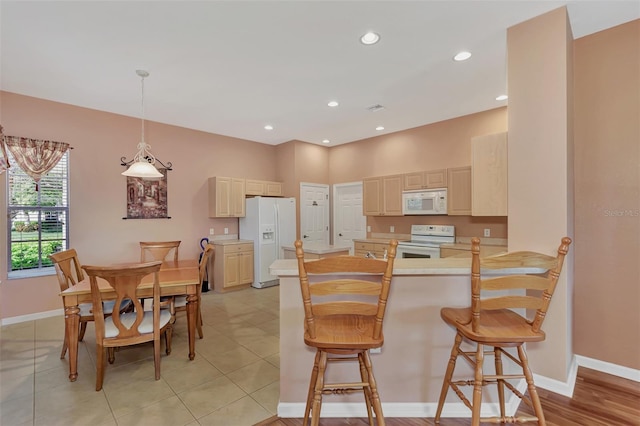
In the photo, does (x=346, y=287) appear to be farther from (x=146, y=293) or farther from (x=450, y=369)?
(x=146, y=293)

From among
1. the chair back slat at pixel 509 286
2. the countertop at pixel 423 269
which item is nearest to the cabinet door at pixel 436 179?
the countertop at pixel 423 269

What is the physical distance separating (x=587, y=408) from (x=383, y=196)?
3843mm

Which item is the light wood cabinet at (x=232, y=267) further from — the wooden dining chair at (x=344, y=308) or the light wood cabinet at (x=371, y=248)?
the wooden dining chair at (x=344, y=308)

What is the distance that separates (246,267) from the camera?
5410mm

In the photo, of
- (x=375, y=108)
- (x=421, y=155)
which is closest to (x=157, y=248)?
(x=375, y=108)

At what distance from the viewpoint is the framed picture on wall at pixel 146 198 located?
4.63m

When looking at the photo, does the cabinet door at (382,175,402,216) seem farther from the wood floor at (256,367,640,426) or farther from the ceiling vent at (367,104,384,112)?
the wood floor at (256,367,640,426)

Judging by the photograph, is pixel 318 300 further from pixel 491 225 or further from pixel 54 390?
pixel 491 225

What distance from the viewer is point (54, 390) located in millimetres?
2258

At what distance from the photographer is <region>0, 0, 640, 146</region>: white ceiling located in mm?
2238

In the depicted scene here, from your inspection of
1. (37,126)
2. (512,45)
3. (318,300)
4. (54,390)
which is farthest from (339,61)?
(37,126)

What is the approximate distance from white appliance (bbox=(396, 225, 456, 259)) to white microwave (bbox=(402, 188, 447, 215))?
0.34 m

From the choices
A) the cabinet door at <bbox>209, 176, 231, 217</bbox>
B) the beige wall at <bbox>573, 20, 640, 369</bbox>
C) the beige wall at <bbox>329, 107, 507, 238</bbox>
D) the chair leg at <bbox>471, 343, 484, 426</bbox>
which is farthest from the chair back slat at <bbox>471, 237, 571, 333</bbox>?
the cabinet door at <bbox>209, 176, 231, 217</bbox>

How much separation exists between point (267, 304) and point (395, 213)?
8.88 feet
